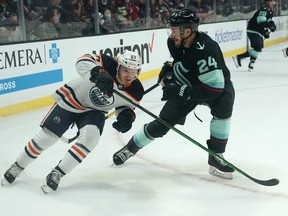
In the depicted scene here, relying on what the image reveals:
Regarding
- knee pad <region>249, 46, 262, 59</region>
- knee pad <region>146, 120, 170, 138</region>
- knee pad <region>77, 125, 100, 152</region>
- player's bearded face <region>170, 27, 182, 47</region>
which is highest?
player's bearded face <region>170, 27, 182, 47</region>

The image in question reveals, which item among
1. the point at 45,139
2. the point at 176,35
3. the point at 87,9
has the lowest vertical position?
the point at 45,139

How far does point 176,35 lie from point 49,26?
2.99 m

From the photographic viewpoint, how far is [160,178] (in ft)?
9.82

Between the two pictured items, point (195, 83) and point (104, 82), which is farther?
point (195, 83)

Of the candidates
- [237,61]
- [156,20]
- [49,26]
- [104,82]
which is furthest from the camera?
[237,61]

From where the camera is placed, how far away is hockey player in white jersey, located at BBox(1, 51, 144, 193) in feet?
8.68

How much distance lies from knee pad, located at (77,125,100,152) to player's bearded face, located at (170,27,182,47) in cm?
62

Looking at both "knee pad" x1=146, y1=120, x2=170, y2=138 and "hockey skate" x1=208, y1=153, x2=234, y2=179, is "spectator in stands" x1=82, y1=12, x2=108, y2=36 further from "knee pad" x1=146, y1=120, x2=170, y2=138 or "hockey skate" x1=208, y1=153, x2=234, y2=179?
"hockey skate" x1=208, y1=153, x2=234, y2=179

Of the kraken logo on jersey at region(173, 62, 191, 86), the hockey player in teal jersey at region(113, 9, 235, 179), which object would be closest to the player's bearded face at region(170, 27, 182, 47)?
the hockey player in teal jersey at region(113, 9, 235, 179)

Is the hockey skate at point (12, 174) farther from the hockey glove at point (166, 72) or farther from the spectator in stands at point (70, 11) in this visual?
the spectator in stands at point (70, 11)

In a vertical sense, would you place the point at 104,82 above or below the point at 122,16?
above

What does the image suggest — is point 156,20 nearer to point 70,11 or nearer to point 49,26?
point 70,11

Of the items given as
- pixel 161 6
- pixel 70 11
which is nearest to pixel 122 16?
pixel 70 11

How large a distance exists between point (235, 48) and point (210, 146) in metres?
6.79
